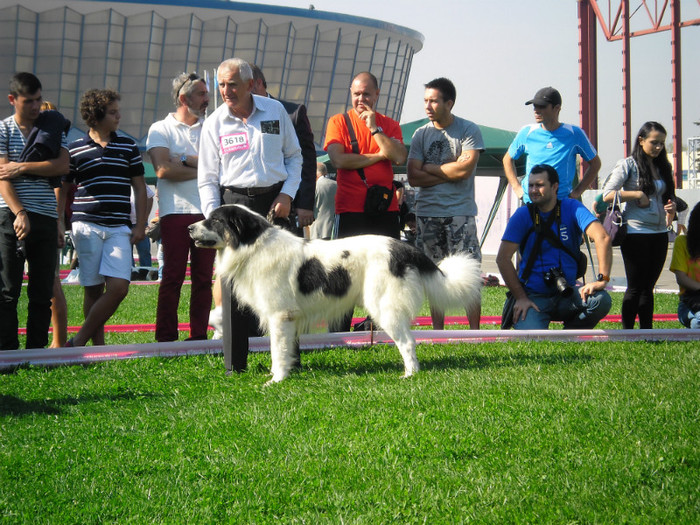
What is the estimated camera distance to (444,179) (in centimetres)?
743

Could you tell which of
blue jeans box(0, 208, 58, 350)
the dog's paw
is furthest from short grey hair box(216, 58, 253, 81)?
the dog's paw

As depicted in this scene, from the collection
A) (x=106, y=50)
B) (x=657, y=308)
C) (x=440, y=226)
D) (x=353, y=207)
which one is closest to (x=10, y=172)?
(x=353, y=207)

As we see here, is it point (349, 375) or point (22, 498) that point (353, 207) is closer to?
point (349, 375)

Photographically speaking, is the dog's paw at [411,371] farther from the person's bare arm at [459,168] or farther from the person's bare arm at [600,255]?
the person's bare arm at [459,168]

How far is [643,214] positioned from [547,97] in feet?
4.88

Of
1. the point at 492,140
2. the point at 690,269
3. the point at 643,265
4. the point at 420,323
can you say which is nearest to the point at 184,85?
the point at 420,323

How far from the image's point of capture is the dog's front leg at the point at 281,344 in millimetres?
5492

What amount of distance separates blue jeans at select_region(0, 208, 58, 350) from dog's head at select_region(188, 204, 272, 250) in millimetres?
1703

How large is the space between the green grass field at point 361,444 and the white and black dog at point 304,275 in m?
0.40

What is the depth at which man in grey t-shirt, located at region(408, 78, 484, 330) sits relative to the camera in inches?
292

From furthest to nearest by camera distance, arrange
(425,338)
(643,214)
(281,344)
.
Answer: (643,214) < (425,338) < (281,344)

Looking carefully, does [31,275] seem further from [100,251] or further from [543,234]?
[543,234]

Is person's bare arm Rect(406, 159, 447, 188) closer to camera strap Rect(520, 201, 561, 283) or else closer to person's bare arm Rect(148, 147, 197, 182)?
camera strap Rect(520, 201, 561, 283)

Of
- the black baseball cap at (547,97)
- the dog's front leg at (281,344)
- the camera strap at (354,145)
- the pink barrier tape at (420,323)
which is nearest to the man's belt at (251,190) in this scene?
the dog's front leg at (281,344)
